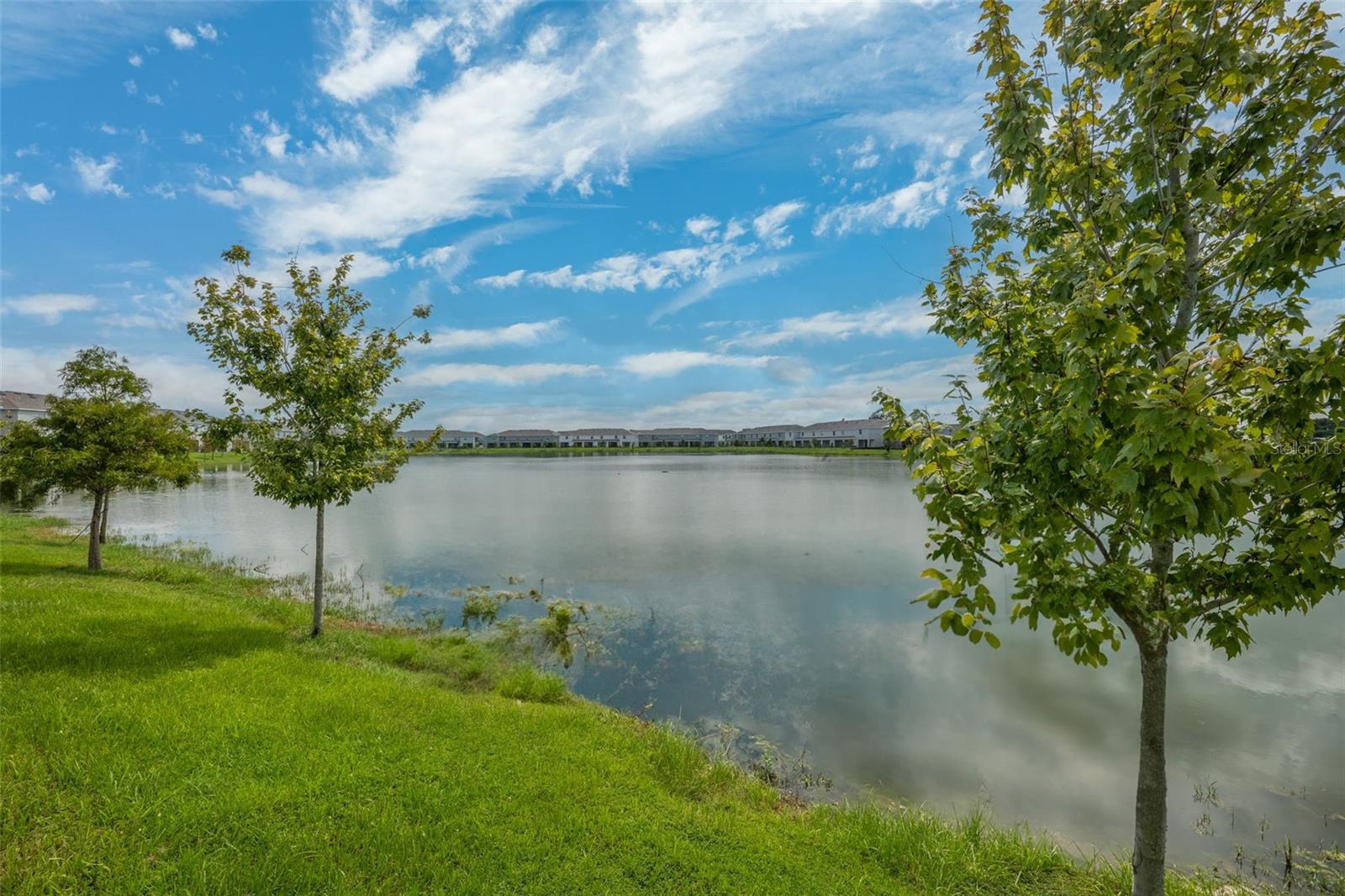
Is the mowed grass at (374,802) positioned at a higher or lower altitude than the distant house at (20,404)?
lower

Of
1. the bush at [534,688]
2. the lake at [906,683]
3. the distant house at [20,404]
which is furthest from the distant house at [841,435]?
the distant house at [20,404]

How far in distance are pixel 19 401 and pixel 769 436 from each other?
17170cm

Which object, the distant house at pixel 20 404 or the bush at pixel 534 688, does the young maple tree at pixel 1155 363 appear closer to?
the bush at pixel 534 688

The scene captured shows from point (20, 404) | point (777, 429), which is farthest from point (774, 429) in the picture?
point (20, 404)

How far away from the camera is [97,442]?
583 inches

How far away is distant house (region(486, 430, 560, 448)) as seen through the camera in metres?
185

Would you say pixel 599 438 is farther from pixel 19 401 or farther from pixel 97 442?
pixel 97 442

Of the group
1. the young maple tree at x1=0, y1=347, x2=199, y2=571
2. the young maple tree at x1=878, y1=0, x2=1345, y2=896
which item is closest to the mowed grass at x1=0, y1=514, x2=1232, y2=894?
the young maple tree at x1=878, y1=0, x2=1345, y2=896

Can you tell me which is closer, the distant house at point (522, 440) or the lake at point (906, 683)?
the lake at point (906, 683)

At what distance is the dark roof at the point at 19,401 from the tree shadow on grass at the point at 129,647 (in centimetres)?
12123

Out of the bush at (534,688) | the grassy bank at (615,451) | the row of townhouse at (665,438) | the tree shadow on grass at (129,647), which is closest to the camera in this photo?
the tree shadow on grass at (129,647)

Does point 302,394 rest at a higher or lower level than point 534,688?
higher

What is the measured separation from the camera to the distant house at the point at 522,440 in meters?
185

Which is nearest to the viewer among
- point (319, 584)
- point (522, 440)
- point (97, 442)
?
point (319, 584)
